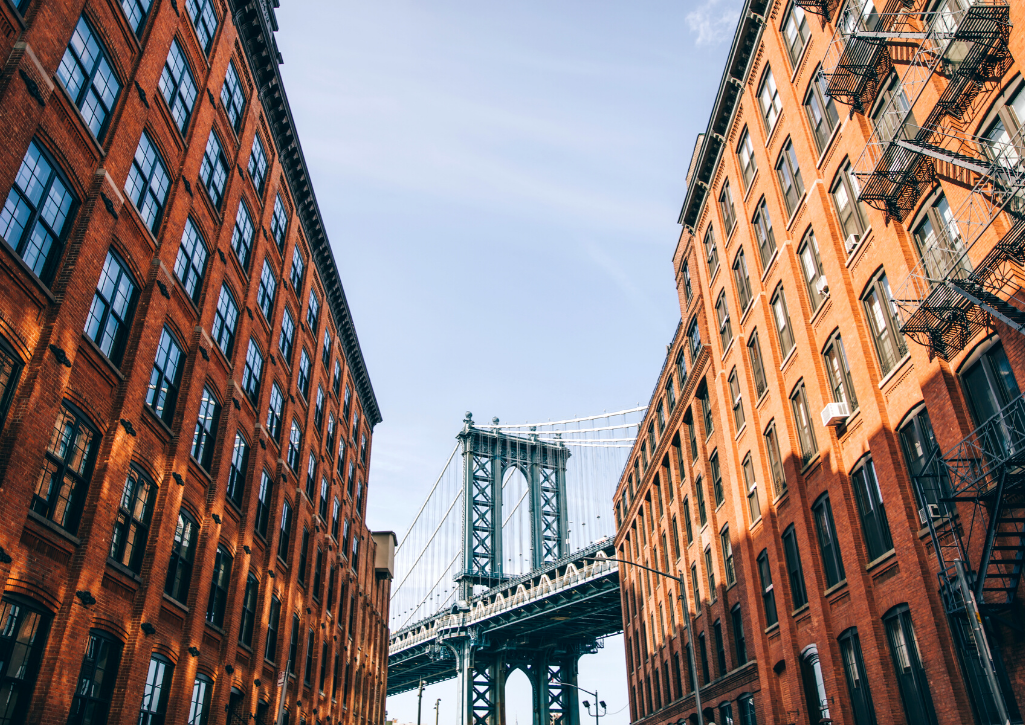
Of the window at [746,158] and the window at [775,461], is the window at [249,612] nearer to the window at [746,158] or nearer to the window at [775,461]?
the window at [775,461]

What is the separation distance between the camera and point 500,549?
93.8m

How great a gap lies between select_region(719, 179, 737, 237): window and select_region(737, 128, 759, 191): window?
5.03 feet

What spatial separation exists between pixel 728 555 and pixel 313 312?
22.4m

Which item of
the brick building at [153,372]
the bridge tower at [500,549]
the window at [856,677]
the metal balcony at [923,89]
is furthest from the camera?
the bridge tower at [500,549]

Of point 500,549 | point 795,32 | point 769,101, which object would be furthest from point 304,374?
point 500,549

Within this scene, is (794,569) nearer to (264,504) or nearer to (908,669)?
(908,669)

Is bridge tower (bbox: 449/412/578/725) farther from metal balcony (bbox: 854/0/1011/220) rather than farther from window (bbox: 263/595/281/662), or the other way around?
metal balcony (bbox: 854/0/1011/220)

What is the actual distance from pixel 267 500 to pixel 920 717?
22225 millimetres

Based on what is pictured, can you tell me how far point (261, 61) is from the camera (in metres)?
29.1

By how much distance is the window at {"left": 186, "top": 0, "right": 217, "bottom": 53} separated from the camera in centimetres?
2328

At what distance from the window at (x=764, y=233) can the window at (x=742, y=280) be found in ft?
4.28

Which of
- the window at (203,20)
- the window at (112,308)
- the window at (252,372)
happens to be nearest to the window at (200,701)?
the window at (252,372)

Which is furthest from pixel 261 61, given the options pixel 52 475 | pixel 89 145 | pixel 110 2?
pixel 52 475

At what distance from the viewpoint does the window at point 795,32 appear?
82.3 feet
